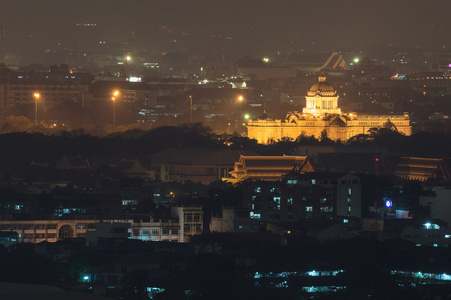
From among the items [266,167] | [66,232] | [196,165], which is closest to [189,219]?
[66,232]

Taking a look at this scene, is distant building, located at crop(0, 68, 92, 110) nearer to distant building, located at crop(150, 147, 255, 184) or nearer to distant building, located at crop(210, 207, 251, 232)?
distant building, located at crop(150, 147, 255, 184)

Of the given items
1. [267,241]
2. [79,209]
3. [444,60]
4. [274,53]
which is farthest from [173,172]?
[274,53]

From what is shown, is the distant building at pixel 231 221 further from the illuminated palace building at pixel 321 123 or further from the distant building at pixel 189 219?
the illuminated palace building at pixel 321 123

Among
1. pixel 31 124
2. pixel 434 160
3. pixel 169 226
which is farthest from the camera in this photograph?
pixel 31 124

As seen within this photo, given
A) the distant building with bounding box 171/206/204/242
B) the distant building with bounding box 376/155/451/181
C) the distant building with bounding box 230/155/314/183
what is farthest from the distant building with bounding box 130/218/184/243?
the distant building with bounding box 376/155/451/181

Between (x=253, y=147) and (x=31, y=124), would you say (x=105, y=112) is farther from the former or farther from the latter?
(x=253, y=147)

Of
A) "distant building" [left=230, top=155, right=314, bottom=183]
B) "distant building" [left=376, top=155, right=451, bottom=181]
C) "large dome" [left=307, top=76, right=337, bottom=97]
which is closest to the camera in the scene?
"distant building" [left=230, top=155, right=314, bottom=183]

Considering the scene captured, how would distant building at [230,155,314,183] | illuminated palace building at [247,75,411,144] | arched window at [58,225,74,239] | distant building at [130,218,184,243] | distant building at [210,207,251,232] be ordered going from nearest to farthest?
distant building at [130,218,184,243] < distant building at [210,207,251,232] < arched window at [58,225,74,239] < distant building at [230,155,314,183] < illuminated palace building at [247,75,411,144]

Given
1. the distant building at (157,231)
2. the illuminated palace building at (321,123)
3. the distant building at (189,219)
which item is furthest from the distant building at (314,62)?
the distant building at (157,231)
